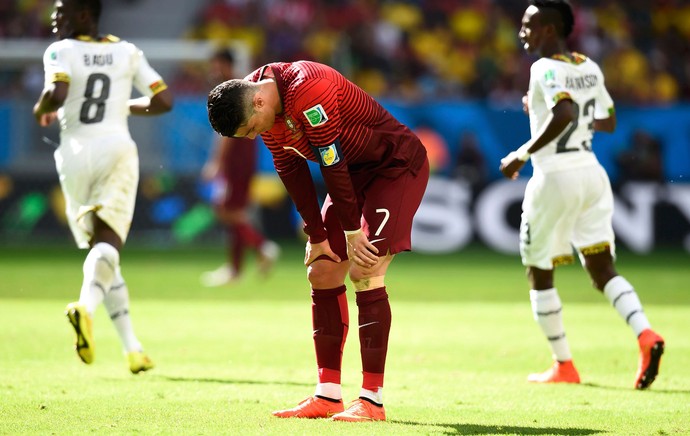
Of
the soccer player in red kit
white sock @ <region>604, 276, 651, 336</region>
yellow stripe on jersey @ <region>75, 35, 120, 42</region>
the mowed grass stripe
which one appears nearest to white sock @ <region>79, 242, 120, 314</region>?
the mowed grass stripe

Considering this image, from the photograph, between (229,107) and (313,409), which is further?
(313,409)

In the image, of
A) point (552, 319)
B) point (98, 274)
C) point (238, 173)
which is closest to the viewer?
point (98, 274)

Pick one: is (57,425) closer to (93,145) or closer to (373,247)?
(373,247)

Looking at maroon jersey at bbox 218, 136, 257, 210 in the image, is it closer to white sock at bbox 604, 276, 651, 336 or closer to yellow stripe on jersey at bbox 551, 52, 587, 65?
yellow stripe on jersey at bbox 551, 52, 587, 65

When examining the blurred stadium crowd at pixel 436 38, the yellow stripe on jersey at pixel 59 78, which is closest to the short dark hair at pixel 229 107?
the yellow stripe on jersey at pixel 59 78

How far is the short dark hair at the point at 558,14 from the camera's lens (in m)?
7.25

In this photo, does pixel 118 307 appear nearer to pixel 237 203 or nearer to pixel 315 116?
pixel 315 116

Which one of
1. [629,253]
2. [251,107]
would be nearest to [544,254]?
[251,107]

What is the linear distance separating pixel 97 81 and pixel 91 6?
1.66 ft

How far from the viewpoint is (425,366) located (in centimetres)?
781

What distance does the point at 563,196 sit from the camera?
732 centimetres

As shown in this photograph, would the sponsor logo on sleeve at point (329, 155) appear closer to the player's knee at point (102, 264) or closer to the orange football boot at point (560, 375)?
the player's knee at point (102, 264)

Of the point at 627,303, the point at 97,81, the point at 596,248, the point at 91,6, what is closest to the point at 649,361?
the point at 627,303

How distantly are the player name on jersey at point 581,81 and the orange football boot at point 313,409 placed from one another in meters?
2.64
